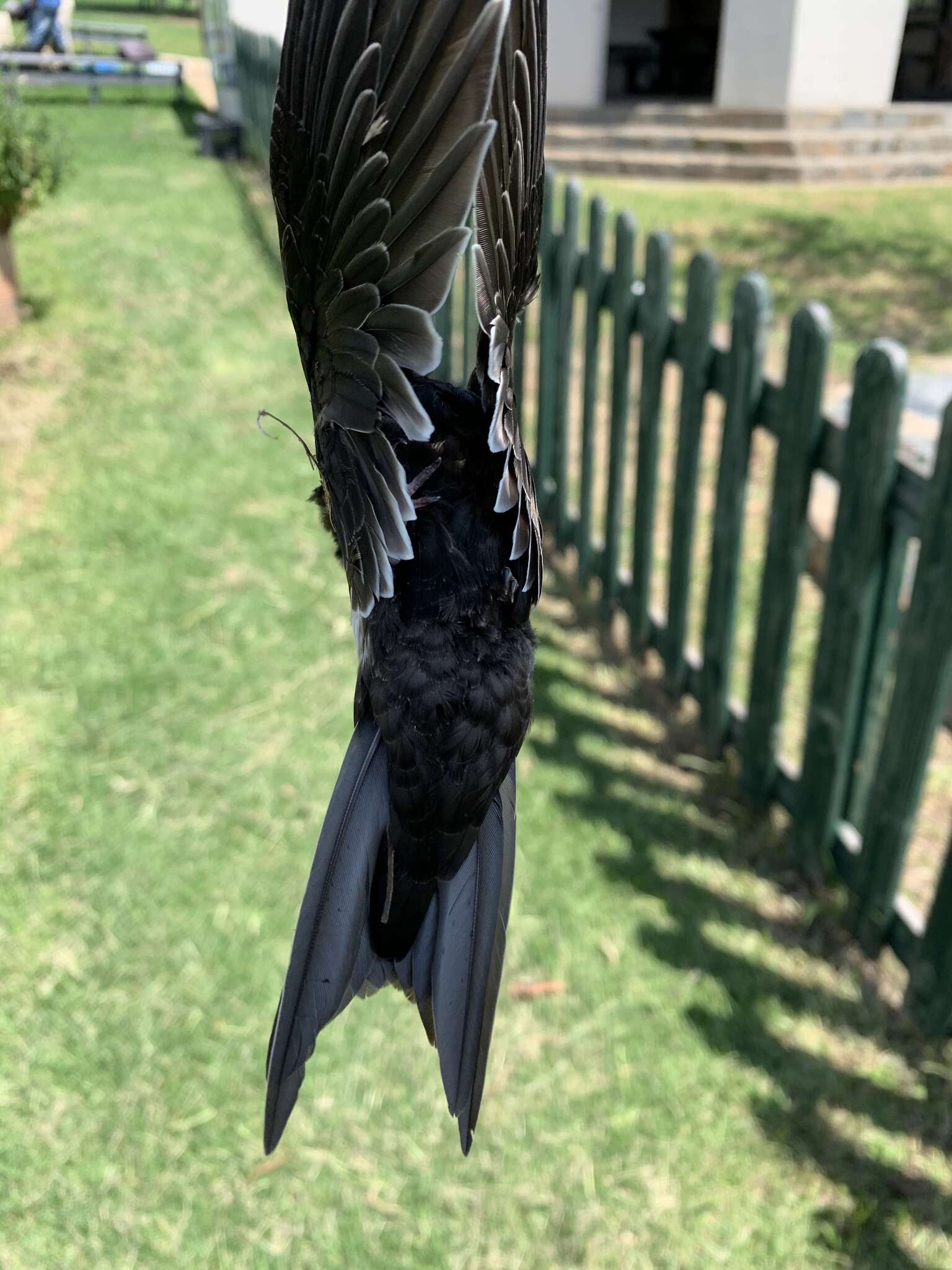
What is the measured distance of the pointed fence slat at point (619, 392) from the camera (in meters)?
3.85

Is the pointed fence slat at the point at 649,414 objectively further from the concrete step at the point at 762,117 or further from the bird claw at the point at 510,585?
the concrete step at the point at 762,117

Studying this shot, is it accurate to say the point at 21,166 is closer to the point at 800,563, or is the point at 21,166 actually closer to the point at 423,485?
the point at 800,563

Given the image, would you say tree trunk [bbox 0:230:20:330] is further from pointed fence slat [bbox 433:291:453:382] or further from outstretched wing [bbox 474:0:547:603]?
outstretched wing [bbox 474:0:547:603]

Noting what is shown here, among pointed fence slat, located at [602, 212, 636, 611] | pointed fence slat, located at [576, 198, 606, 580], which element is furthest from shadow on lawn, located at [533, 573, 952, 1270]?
pointed fence slat, located at [576, 198, 606, 580]

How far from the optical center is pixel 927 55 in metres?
16.6

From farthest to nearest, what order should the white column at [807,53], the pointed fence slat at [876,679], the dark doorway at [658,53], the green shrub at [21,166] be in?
the dark doorway at [658,53] → the white column at [807,53] → the green shrub at [21,166] → the pointed fence slat at [876,679]

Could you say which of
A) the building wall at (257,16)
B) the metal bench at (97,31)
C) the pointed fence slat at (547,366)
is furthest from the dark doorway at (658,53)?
the pointed fence slat at (547,366)

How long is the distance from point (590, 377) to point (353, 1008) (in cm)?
262

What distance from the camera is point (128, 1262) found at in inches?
89.6

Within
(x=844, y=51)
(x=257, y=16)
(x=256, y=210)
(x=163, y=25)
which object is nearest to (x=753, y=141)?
(x=844, y=51)

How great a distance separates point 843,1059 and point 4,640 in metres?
3.27

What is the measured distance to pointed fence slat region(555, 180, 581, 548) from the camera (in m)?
4.25

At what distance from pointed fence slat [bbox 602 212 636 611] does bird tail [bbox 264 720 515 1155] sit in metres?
3.03

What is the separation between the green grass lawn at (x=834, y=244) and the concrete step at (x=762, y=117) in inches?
35.3
